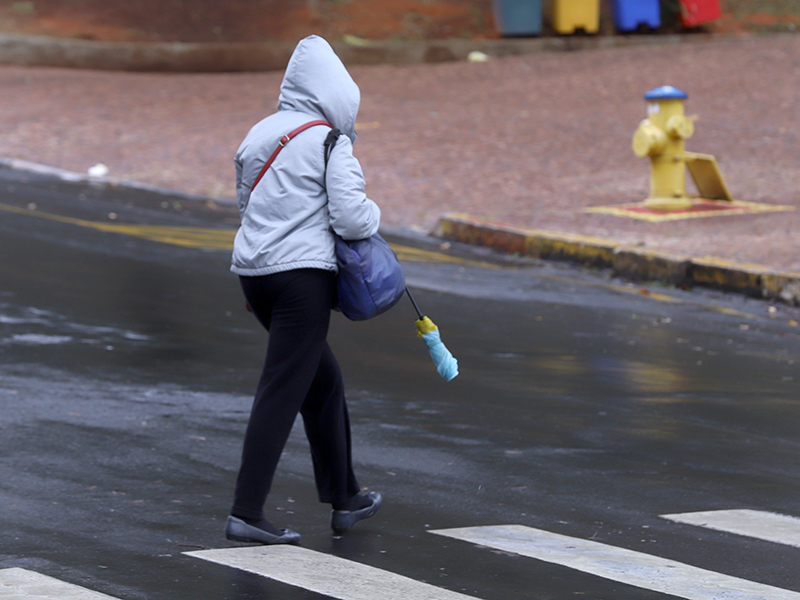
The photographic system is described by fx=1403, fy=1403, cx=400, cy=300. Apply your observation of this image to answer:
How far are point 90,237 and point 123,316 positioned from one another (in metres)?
3.77

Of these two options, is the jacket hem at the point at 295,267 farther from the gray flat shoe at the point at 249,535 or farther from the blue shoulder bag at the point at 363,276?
the gray flat shoe at the point at 249,535

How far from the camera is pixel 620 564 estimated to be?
466cm

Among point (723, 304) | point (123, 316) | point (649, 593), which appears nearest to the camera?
point (649, 593)

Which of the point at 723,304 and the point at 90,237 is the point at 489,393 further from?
the point at 90,237

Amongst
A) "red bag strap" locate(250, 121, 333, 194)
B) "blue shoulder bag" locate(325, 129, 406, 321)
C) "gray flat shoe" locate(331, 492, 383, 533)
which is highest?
"red bag strap" locate(250, 121, 333, 194)

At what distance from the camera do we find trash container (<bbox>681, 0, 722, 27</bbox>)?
91.9 feet

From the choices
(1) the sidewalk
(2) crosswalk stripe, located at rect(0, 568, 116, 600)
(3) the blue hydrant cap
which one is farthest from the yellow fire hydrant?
(2) crosswalk stripe, located at rect(0, 568, 116, 600)

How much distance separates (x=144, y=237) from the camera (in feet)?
42.8

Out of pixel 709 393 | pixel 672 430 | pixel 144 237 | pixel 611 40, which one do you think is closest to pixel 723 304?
pixel 709 393

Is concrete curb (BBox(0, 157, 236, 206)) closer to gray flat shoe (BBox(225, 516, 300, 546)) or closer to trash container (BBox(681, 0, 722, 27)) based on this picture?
gray flat shoe (BBox(225, 516, 300, 546))

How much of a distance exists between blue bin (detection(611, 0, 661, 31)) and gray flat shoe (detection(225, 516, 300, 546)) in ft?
80.5

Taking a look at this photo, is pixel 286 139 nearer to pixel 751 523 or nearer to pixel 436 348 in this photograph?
pixel 436 348

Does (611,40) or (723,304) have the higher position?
(611,40)

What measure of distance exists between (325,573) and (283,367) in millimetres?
747
